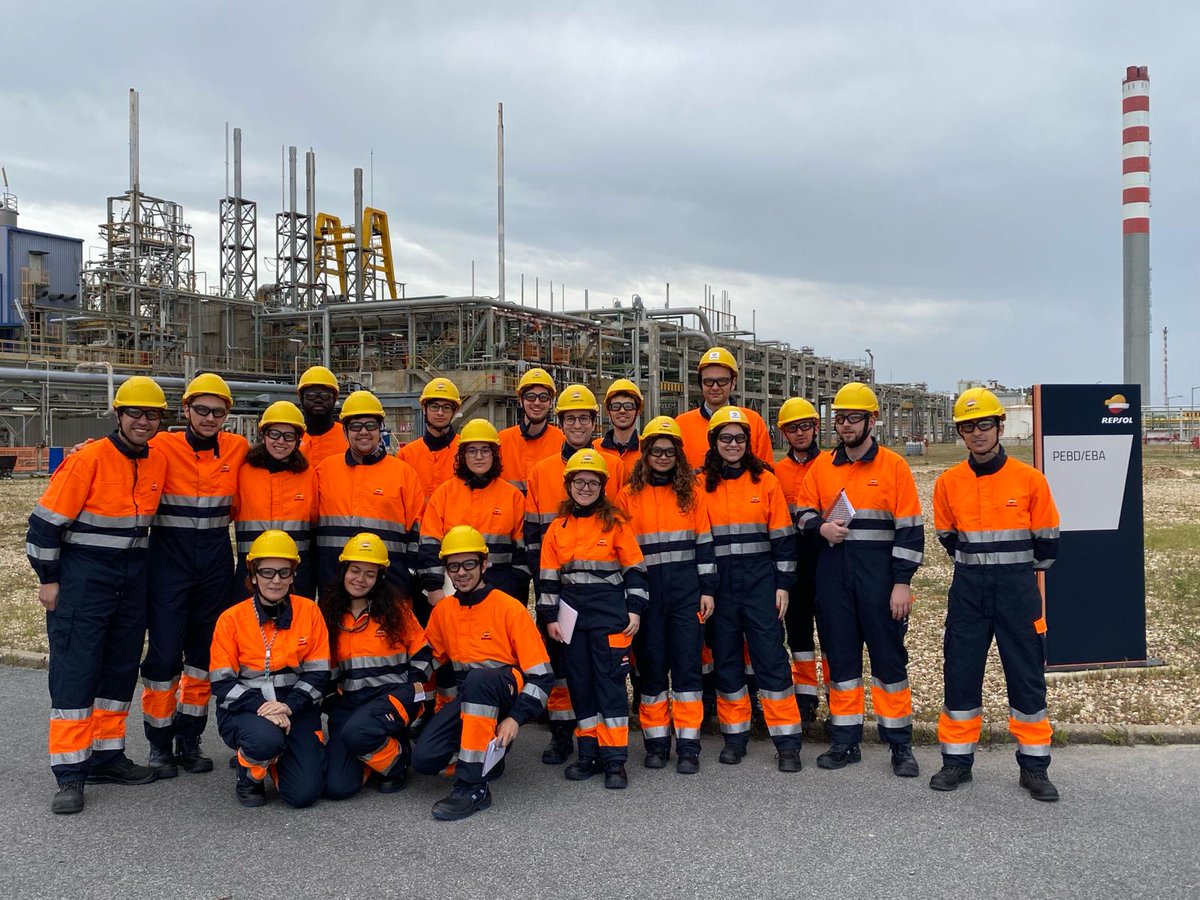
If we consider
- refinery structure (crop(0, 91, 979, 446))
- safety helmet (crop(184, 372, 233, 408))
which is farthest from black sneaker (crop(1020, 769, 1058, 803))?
refinery structure (crop(0, 91, 979, 446))

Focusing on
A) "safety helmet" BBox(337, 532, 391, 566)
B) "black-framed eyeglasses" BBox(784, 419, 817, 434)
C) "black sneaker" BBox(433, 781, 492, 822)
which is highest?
"black-framed eyeglasses" BBox(784, 419, 817, 434)

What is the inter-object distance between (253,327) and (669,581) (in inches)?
1743

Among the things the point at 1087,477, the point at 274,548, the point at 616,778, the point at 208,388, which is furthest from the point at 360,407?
the point at 1087,477

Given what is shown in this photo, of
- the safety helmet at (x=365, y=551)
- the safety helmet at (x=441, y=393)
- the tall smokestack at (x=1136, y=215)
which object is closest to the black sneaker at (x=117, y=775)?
the safety helmet at (x=365, y=551)

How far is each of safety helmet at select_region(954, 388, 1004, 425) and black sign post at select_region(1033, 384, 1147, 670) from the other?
7.04ft

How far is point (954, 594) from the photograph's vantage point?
4.99 meters

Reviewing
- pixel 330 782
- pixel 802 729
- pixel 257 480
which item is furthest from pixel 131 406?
pixel 802 729

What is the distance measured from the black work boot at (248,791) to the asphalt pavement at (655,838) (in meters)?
0.10

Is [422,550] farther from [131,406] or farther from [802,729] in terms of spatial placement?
[802,729]

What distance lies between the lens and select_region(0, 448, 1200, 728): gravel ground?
19.4 feet

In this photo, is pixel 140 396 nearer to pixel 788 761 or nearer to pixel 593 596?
pixel 593 596

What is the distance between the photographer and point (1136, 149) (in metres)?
47.1

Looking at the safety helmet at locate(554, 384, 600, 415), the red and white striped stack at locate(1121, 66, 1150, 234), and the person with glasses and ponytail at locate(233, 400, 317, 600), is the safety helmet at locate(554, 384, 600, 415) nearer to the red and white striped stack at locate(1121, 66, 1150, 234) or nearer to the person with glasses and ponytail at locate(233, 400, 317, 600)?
the person with glasses and ponytail at locate(233, 400, 317, 600)

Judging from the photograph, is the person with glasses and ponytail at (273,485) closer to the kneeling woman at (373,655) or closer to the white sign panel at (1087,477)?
the kneeling woman at (373,655)
